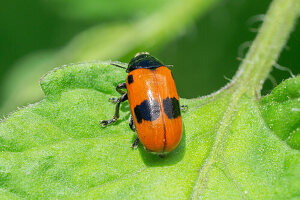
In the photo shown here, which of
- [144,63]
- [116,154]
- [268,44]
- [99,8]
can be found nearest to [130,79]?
[144,63]

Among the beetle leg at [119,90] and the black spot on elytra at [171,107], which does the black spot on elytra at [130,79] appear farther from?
the black spot on elytra at [171,107]

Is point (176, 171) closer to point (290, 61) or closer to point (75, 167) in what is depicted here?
point (75, 167)

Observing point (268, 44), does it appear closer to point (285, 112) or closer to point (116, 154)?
point (285, 112)

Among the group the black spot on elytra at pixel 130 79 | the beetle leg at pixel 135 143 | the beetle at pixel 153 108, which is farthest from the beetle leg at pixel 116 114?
the beetle leg at pixel 135 143

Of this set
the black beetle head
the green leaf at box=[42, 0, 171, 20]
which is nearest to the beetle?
the black beetle head

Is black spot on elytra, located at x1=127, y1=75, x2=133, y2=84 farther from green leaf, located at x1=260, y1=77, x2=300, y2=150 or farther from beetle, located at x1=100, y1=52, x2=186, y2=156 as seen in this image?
green leaf, located at x1=260, y1=77, x2=300, y2=150
